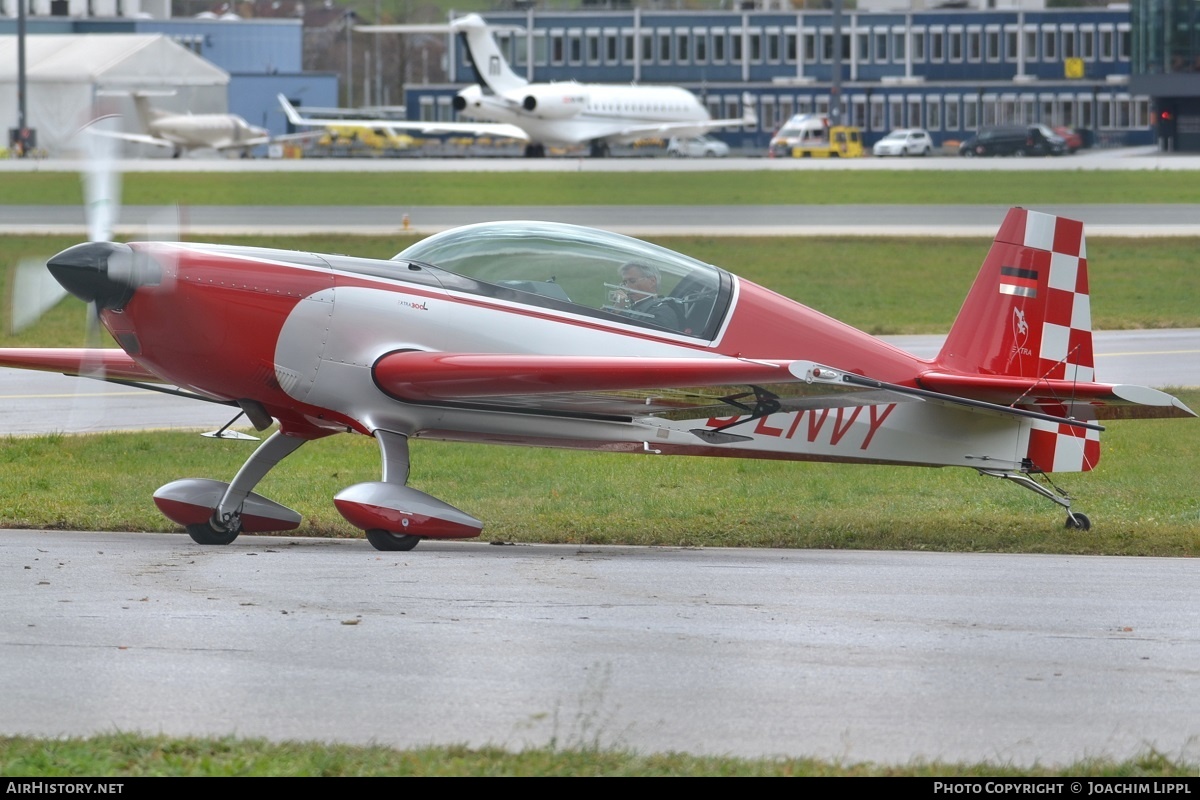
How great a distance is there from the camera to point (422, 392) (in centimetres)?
952

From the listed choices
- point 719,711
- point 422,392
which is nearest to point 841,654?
point 719,711

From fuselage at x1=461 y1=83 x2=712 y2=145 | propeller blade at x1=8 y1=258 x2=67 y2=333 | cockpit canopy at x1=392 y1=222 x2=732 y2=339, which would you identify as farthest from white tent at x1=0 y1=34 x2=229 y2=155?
cockpit canopy at x1=392 y1=222 x2=732 y2=339

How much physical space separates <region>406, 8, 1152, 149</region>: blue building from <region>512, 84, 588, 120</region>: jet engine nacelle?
28429 mm

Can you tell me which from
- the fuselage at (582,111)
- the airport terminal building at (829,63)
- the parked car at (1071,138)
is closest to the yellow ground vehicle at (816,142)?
the fuselage at (582,111)

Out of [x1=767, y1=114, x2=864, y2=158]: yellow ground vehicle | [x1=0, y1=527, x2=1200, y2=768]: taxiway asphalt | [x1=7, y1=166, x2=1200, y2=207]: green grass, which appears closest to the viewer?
[x1=0, y1=527, x2=1200, y2=768]: taxiway asphalt

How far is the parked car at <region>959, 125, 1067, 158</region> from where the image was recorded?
3248 inches

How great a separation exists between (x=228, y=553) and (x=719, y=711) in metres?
4.53

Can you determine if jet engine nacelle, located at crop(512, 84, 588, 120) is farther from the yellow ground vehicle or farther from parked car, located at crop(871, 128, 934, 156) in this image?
parked car, located at crop(871, 128, 934, 156)

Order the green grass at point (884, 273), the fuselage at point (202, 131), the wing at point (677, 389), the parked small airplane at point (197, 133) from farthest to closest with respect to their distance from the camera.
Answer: the fuselage at point (202, 131)
the parked small airplane at point (197, 133)
the green grass at point (884, 273)
the wing at point (677, 389)

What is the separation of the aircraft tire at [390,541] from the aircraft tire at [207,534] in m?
1.10

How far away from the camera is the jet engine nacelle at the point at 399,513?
30.4 feet

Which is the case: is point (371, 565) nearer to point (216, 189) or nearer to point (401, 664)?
point (401, 664)

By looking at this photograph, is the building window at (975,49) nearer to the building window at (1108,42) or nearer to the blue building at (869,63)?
the blue building at (869,63)
